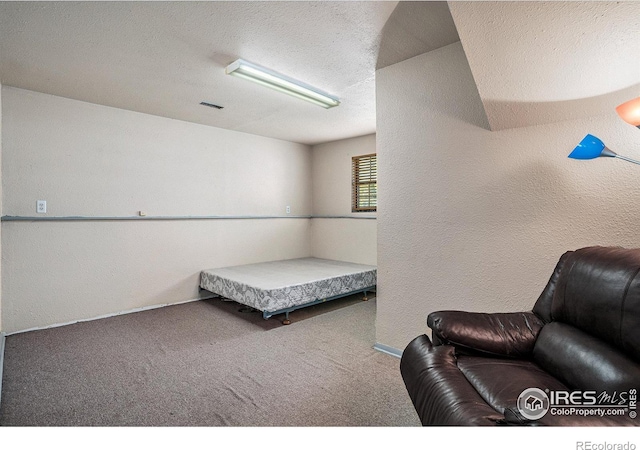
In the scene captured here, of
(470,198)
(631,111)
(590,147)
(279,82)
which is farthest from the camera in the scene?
(279,82)

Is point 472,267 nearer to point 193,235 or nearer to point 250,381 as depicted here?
point 250,381

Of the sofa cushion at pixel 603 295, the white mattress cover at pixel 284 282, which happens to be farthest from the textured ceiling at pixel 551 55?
the white mattress cover at pixel 284 282

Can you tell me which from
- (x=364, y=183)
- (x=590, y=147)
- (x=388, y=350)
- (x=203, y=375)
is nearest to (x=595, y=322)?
(x=590, y=147)

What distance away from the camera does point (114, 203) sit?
3.73 metres

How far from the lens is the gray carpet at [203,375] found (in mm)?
1849

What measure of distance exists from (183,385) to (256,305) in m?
1.26

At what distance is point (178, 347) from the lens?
2838 mm

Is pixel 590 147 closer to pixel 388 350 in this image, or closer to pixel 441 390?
pixel 441 390

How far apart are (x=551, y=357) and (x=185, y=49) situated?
2.96 meters

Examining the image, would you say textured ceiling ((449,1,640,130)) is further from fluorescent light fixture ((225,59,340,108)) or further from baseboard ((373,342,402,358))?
baseboard ((373,342,402,358))

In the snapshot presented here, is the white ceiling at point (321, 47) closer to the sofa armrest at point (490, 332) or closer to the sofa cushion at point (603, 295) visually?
the sofa cushion at point (603, 295)

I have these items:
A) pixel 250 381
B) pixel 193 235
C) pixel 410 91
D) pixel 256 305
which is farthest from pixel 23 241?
pixel 410 91

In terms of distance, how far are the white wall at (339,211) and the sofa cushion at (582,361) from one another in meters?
3.36

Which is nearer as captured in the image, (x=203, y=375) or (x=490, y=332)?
(x=490, y=332)
